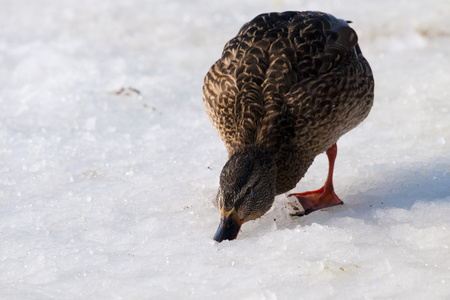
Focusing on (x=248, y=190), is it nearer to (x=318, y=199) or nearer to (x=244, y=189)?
(x=244, y=189)

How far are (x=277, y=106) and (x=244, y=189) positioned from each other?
0.61m

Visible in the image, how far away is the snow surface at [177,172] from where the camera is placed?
11.5ft

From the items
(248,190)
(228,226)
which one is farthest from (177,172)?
(228,226)

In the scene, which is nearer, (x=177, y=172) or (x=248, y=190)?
(x=248, y=190)

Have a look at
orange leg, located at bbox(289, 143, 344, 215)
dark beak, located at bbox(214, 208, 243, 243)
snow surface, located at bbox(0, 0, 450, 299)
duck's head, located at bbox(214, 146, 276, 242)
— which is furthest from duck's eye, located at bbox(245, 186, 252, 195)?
orange leg, located at bbox(289, 143, 344, 215)

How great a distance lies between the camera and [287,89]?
169 inches

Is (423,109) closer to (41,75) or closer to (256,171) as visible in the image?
(256,171)

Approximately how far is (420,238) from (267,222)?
1024 mm

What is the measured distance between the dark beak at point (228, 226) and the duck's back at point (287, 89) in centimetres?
57

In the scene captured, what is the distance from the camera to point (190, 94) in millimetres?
6945

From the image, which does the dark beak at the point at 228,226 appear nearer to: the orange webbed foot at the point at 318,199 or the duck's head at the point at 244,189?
the duck's head at the point at 244,189

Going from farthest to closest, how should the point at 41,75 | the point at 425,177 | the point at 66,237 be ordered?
the point at 41,75 < the point at 425,177 < the point at 66,237

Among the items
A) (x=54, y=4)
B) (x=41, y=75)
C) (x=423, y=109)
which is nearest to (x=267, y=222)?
(x=423, y=109)

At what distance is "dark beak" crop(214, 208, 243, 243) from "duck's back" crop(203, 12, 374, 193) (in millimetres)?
574
